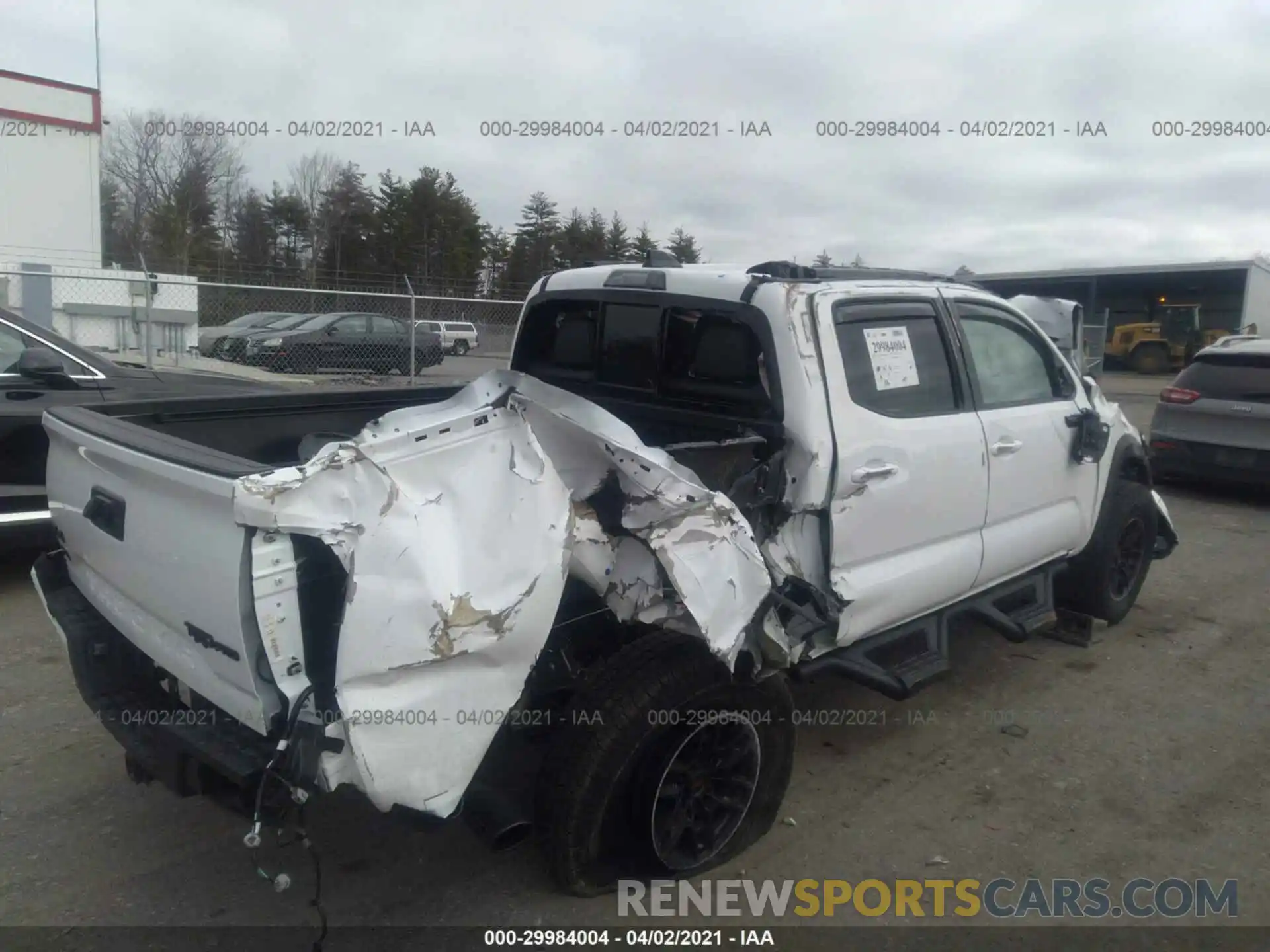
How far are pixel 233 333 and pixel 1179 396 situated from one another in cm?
1354

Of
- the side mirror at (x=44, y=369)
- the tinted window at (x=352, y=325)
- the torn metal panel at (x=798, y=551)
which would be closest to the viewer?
the torn metal panel at (x=798, y=551)

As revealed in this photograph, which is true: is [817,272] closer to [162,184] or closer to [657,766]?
[657,766]

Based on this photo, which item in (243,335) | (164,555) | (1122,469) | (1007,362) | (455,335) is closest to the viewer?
(164,555)

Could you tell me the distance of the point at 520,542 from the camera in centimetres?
251

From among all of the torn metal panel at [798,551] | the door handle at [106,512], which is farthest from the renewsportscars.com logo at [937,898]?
the door handle at [106,512]

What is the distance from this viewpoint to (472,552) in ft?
7.96

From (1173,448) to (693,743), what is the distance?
8.20 meters

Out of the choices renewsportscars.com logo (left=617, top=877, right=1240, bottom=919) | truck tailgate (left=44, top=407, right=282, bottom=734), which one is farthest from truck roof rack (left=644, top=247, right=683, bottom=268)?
renewsportscars.com logo (left=617, top=877, right=1240, bottom=919)

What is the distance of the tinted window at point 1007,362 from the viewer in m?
4.22

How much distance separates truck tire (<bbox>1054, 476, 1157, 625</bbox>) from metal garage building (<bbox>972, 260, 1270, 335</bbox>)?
89.5 feet

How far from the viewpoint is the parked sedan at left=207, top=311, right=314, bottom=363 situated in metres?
15.5

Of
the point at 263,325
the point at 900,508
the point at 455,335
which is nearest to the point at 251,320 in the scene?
the point at 263,325

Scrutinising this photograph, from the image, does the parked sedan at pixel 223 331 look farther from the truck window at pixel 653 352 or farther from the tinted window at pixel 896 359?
the tinted window at pixel 896 359

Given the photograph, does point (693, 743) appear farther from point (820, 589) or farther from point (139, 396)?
point (139, 396)
